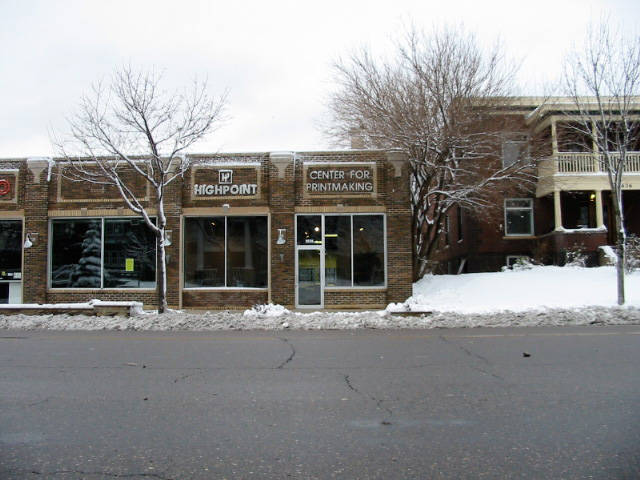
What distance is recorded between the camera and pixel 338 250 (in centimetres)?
1750

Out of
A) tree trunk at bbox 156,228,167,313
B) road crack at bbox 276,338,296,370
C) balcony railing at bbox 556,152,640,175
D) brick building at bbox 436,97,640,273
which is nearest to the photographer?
road crack at bbox 276,338,296,370

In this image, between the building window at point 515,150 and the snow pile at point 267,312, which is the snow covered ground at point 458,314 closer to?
the snow pile at point 267,312

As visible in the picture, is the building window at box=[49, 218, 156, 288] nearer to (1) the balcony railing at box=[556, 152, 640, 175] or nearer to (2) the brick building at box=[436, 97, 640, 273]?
(2) the brick building at box=[436, 97, 640, 273]

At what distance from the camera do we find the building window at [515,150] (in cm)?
2038

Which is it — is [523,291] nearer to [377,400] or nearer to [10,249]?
[377,400]

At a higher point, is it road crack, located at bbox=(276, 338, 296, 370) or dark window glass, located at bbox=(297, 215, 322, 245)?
dark window glass, located at bbox=(297, 215, 322, 245)

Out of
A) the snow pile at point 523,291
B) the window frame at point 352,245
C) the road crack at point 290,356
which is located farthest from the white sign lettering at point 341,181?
the road crack at point 290,356

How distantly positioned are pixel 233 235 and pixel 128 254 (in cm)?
359

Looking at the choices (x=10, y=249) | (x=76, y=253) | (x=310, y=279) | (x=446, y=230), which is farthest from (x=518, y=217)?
(x=10, y=249)

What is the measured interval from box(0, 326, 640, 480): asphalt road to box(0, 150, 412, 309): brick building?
7.65 m

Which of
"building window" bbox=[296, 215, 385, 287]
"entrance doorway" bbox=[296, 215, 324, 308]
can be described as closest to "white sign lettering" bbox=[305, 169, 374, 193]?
"building window" bbox=[296, 215, 385, 287]

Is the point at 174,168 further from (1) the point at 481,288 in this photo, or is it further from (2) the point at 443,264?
(2) the point at 443,264

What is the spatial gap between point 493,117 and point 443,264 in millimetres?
12695

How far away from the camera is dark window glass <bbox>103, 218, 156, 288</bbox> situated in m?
17.8
